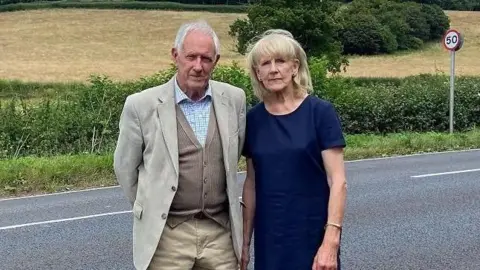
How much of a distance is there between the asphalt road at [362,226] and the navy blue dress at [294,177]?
11.7ft

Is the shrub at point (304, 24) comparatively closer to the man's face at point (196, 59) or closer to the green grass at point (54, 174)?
the green grass at point (54, 174)

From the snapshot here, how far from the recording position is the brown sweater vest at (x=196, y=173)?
3350mm

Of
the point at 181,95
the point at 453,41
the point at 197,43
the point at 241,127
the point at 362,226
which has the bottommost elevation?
the point at 362,226

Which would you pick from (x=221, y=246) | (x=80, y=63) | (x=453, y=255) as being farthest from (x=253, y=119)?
(x=80, y=63)

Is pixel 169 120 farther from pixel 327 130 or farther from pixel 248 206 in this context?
pixel 327 130

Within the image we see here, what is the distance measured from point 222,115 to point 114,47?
5610 centimetres

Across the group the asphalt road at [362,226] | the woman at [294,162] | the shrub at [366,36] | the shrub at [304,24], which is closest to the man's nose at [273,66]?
the woman at [294,162]

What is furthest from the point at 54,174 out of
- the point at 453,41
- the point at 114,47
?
the point at 114,47

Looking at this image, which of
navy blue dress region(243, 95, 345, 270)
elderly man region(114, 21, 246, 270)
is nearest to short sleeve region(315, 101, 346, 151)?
navy blue dress region(243, 95, 345, 270)

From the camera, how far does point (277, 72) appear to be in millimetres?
A: 3318

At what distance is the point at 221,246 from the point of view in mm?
3465

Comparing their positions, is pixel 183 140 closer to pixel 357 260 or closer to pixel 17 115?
pixel 357 260

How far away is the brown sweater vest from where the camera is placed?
335cm

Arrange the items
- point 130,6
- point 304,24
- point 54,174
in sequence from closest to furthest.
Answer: point 54,174 < point 304,24 < point 130,6
